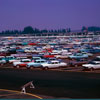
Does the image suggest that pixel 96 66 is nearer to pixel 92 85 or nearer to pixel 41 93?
pixel 92 85

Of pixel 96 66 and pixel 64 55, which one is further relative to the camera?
pixel 64 55

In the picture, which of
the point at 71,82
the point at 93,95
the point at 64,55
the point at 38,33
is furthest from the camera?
the point at 38,33

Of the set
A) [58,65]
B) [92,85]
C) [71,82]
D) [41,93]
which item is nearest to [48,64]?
[58,65]

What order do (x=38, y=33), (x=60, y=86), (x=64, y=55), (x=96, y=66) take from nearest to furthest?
(x=60, y=86) → (x=96, y=66) → (x=64, y=55) → (x=38, y=33)

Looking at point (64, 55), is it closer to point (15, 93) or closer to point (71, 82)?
point (71, 82)

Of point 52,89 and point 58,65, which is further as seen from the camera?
point 58,65

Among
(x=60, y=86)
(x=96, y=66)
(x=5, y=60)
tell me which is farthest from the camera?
(x=5, y=60)

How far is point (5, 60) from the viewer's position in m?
27.3

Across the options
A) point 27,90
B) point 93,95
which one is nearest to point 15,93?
point 27,90

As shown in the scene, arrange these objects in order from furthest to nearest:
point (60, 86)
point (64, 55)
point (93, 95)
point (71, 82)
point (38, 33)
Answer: point (38, 33), point (64, 55), point (71, 82), point (60, 86), point (93, 95)

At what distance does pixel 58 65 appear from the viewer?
2169 centimetres

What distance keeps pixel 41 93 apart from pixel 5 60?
56.1 ft

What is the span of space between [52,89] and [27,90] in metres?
1.45

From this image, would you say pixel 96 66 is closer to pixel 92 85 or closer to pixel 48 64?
pixel 48 64
